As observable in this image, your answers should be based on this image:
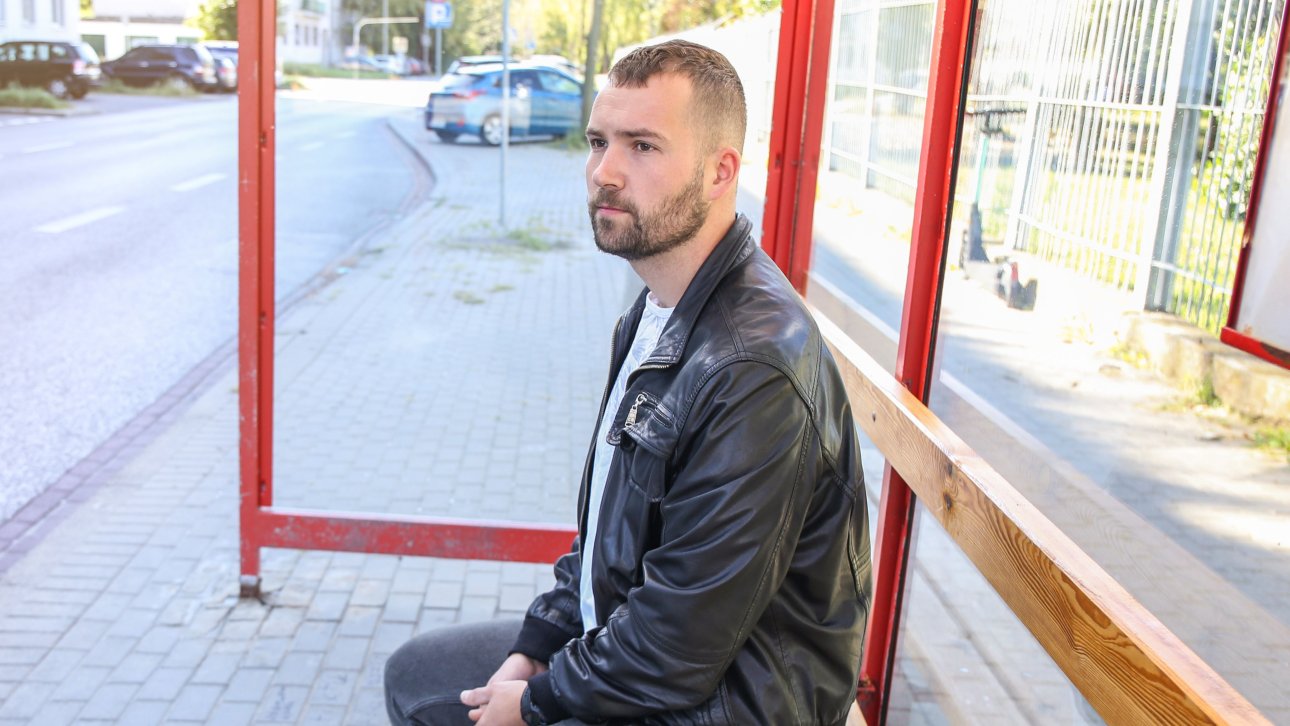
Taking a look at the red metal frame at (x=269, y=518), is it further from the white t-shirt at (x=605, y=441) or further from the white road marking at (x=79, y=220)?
the white road marking at (x=79, y=220)

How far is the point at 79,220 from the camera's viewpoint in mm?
12797

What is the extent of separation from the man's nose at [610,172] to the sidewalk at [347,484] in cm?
210

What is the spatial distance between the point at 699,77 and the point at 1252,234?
2.92 feet

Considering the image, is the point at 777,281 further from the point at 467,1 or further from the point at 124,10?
the point at 124,10

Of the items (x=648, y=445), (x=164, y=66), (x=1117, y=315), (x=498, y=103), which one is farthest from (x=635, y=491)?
(x=164, y=66)

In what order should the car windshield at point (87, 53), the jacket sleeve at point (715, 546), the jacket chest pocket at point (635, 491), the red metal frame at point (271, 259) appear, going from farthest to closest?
the car windshield at point (87, 53) → the red metal frame at point (271, 259) → the jacket chest pocket at point (635, 491) → the jacket sleeve at point (715, 546)

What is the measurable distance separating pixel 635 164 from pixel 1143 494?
38.3 inches

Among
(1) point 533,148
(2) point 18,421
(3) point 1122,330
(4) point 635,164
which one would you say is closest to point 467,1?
(1) point 533,148

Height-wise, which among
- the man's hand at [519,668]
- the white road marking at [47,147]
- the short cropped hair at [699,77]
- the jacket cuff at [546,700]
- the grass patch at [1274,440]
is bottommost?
the white road marking at [47,147]

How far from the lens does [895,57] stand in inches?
129

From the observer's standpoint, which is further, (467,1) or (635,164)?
(467,1)

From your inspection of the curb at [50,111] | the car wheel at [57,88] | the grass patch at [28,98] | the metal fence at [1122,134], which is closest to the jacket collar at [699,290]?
the metal fence at [1122,134]

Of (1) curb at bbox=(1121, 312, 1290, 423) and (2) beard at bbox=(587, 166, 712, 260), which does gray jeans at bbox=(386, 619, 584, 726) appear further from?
(1) curb at bbox=(1121, 312, 1290, 423)

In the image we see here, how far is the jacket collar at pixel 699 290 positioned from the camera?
1.88m
